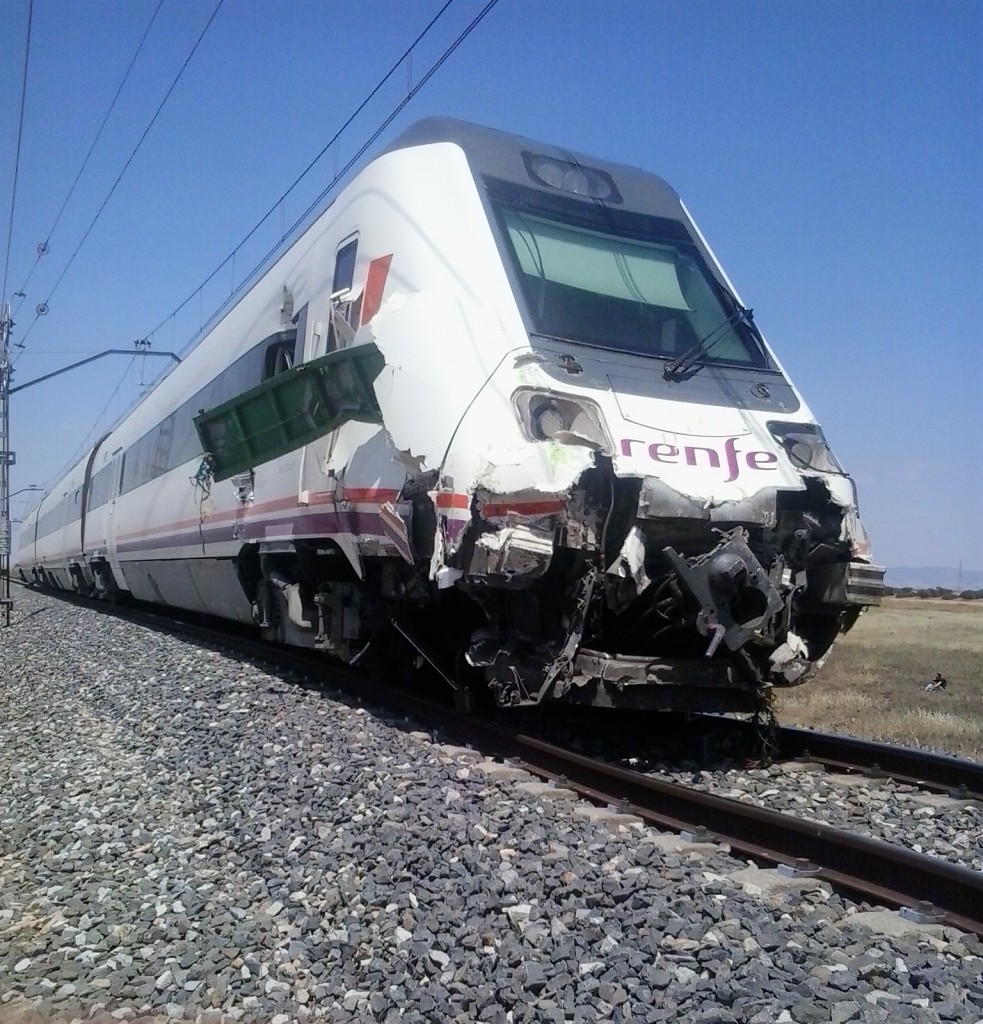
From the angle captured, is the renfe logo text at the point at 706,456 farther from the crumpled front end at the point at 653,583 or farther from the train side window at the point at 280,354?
the train side window at the point at 280,354

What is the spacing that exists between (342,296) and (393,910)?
4.40 m

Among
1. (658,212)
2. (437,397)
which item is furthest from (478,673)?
(658,212)

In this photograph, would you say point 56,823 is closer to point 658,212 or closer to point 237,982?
point 237,982

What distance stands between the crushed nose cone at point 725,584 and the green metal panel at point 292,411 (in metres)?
2.18

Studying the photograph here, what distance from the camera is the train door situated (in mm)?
16641

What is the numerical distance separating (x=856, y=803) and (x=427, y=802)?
6.74 feet

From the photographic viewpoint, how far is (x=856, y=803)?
4.98m

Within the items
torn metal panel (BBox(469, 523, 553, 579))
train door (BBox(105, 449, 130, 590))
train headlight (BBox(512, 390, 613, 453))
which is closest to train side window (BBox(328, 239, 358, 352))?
train headlight (BBox(512, 390, 613, 453))

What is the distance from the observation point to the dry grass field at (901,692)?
8.34 meters

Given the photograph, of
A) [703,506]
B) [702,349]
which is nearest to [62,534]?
[702,349]

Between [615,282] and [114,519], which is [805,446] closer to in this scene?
[615,282]

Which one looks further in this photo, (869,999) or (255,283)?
(255,283)

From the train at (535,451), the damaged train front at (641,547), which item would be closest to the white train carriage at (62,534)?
the train at (535,451)

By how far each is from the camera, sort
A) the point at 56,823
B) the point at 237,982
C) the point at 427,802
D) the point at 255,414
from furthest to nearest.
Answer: the point at 255,414, the point at 56,823, the point at 427,802, the point at 237,982
